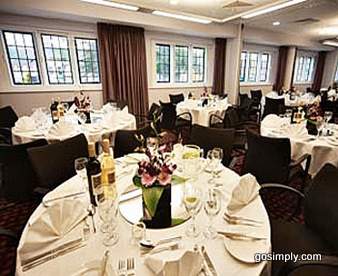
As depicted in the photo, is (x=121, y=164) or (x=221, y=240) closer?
(x=221, y=240)

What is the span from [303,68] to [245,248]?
1013 centimetres

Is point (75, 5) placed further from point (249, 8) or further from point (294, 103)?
point (294, 103)

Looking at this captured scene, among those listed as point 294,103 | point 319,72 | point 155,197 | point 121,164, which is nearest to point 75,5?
point 121,164

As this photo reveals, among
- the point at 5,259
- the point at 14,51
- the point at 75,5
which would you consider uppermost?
the point at 75,5

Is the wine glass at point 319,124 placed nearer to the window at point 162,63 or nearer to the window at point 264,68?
the window at point 162,63

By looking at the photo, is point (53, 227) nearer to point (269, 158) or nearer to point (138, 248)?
point (138, 248)

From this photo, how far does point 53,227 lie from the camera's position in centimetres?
95

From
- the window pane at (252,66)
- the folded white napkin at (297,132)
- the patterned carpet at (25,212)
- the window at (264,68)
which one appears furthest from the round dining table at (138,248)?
the window at (264,68)

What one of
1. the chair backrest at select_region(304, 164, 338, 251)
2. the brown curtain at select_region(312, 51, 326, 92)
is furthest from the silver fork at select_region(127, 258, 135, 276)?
the brown curtain at select_region(312, 51, 326, 92)

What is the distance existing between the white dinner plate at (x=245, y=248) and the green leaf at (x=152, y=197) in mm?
331

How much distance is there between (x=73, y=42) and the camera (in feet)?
16.7

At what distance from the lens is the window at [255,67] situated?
7637 mm

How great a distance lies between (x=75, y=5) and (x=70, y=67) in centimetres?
143

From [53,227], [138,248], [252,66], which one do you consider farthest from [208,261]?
[252,66]
